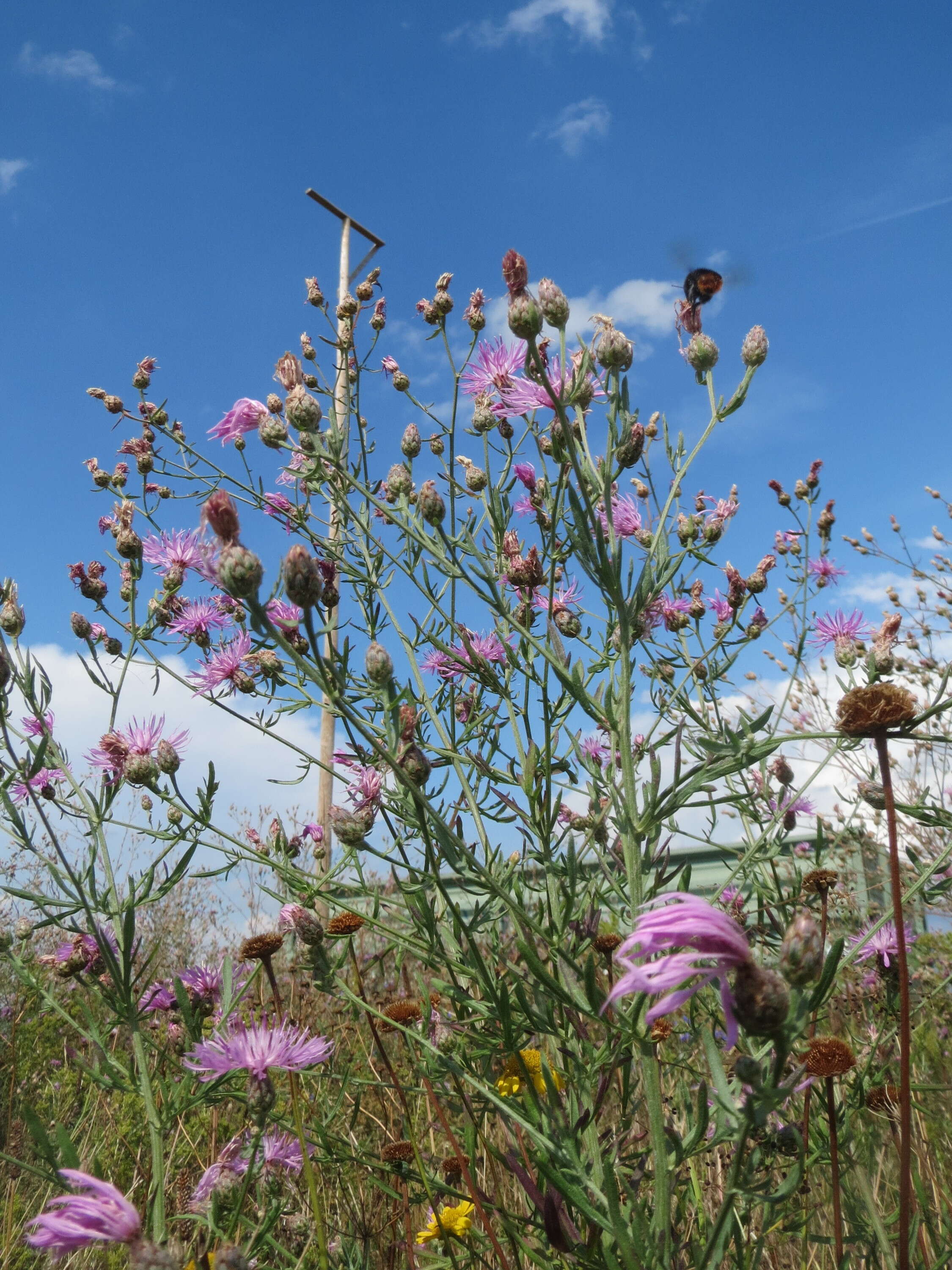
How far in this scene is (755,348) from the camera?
6.45 ft

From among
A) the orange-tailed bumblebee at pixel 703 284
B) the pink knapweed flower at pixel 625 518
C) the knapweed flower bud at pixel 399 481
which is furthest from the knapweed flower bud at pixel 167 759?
the orange-tailed bumblebee at pixel 703 284

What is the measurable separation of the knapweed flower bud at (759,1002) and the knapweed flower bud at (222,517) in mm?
902

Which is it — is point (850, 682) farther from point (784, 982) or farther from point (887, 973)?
point (784, 982)

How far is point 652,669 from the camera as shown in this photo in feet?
8.45

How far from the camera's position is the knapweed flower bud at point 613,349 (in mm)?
1772

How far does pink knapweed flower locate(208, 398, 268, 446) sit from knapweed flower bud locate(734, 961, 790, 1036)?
70.3 inches

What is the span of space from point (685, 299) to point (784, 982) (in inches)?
68.2

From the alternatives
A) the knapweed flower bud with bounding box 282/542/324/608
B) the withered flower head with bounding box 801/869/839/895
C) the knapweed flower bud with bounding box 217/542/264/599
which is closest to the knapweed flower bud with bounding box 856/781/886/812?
the withered flower head with bounding box 801/869/839/895

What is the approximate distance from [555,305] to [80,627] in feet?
6.45

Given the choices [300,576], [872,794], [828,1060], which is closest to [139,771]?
[300,576]

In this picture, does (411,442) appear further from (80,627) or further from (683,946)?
(683,946)

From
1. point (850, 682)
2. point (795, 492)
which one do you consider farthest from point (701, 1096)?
point (795, 492)

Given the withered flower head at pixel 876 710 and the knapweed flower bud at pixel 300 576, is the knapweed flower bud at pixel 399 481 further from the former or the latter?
the withered flower head at pixel 876 710

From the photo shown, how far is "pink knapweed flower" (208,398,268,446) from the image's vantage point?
2.23 metres
